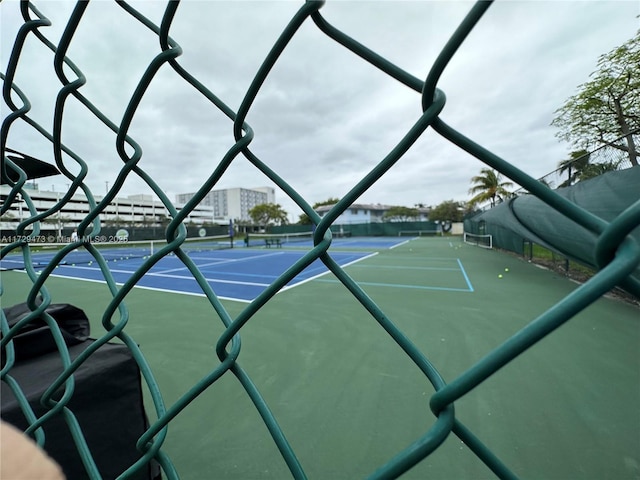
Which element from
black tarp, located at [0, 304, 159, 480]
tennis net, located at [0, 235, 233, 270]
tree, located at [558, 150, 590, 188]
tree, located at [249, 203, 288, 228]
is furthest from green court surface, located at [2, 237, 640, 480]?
tree, located at [249, 203, 288, 228]

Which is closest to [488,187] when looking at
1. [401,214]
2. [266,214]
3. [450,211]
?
[450,211]

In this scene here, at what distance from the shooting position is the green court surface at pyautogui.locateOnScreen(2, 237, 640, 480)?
178 centimetres

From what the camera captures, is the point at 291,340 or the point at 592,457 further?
the point at 291,340

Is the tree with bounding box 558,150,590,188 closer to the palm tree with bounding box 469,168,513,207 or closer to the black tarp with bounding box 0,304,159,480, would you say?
the black tarp with bounding box 0,304,159,480

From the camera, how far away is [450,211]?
37438 mm

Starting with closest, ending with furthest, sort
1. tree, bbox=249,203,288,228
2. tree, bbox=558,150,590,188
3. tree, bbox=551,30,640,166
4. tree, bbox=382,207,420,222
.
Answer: tree, bbox=558,150,590,188, tree, bbox=551,30,640,166, tree, bbox=382,207,420,222, tree, bbox=249,203,288,228

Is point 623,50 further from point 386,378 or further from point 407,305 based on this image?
point 386,378

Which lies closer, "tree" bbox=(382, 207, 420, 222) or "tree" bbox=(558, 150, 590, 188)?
"tree" bbox=(558, 150, 590, 188)

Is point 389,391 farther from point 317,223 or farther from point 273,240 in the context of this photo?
point 273,240

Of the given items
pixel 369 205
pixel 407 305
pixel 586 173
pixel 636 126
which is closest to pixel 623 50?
pixel 636 126

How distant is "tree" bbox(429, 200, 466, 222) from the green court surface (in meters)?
34.6

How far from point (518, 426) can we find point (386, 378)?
1.00 m

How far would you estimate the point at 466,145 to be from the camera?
1.34 ft

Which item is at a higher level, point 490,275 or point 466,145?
point 466,145
